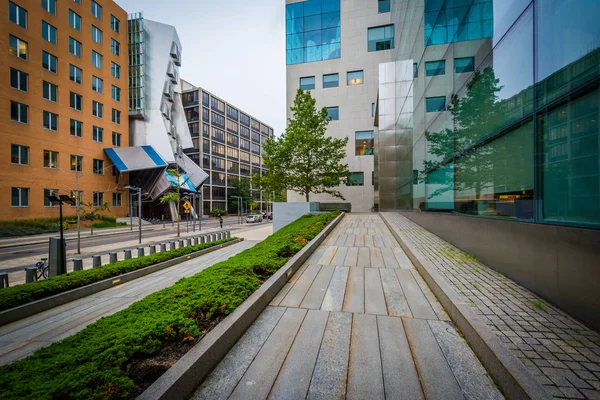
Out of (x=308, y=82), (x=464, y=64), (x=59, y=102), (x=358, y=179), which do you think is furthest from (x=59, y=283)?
(x=59, y=102)

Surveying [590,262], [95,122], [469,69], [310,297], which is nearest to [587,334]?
[590,262]

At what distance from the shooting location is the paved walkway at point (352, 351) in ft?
8.23

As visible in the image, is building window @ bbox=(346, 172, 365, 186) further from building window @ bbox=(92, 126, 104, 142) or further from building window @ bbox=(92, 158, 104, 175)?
building window @ bbox=(92, 126, 104, 142)

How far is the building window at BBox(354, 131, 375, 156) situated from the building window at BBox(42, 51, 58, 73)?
1479 inches

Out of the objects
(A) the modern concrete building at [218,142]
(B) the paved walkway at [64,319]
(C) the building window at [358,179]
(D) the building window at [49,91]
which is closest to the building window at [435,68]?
(B) the paved walkway at [64,319]

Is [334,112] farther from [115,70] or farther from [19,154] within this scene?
[19,154]

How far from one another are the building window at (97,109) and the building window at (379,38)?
38.4 m

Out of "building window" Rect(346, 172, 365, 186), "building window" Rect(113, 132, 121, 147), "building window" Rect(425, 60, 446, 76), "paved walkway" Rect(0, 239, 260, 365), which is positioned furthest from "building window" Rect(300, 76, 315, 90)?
"paved walkway" Rect(0, 239, 260, 365)

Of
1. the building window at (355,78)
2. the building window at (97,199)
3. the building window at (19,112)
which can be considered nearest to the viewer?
the building window at (19,112)

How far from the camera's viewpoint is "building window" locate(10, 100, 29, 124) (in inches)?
1085

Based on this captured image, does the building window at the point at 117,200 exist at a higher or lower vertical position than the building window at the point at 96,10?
lower

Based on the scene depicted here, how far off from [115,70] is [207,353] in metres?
52.4

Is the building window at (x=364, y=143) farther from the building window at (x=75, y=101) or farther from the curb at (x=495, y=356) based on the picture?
the building window at (x=75, y=101)

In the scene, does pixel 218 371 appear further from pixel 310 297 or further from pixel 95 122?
pixel 95 122
